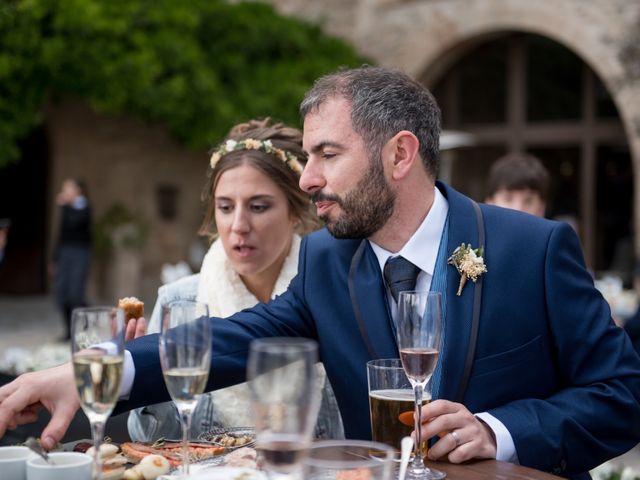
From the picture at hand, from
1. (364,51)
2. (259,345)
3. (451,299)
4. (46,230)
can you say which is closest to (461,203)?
(451,299)

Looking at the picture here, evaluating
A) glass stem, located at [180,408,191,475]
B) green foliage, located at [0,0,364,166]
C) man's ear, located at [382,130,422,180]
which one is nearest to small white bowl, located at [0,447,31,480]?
glass stem, located at [180,408,191,475]

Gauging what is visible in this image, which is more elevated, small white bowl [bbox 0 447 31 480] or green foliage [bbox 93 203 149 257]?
green foliage [bbox 93 203 149 257]

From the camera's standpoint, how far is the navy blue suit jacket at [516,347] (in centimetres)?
222

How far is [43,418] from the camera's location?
8.77 feet

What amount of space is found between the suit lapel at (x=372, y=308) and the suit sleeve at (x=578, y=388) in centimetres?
35

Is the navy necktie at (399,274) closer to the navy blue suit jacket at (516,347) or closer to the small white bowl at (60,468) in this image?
the navy blue suit jacket at (516,347)

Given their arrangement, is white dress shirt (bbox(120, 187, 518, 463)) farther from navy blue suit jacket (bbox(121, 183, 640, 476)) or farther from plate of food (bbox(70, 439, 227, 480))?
plate of food (bbox(70, 439, 227, 480))

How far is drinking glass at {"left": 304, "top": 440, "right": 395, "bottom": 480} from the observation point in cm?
133

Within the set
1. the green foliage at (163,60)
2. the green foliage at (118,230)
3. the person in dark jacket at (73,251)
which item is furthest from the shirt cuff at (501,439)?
the green foliage at (118,230)

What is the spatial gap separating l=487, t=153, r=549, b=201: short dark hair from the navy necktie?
9.91 feet

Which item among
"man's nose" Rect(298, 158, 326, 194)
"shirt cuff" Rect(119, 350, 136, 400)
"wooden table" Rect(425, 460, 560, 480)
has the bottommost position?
"wooden table" Rect(425, 460, 560, 480)

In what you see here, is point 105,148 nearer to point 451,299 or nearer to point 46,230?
point 46,230

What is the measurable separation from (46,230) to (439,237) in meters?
15.7

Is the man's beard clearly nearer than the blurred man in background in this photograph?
Yes
